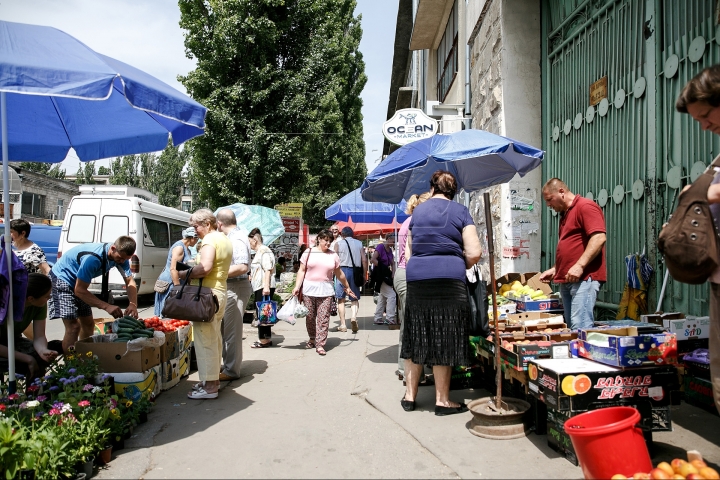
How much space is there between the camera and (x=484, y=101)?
370 inches

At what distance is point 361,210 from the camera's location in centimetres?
1196

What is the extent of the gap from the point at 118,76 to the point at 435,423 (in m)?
3.40

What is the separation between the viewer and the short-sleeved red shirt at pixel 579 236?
5.05 metres

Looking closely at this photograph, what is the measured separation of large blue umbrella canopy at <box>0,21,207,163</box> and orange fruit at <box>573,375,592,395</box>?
3.27 metres

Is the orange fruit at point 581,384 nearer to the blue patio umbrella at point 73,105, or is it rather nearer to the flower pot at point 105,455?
the flower pot at point 105,455

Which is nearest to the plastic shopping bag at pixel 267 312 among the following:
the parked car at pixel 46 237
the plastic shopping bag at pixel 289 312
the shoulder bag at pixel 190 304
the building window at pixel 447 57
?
the plastic shopping bag at pixel 289 312

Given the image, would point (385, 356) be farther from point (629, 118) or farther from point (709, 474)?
point (709, 474)

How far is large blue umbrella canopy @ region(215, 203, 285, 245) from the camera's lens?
15.1 m

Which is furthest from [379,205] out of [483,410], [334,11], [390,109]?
[390,109]

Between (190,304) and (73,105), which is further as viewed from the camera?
(73,105)

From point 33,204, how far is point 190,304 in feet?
114

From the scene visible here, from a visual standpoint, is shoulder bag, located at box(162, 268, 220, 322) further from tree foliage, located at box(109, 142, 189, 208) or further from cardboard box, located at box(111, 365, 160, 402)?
tree foliage, located at box(109, 142, 189, 208)

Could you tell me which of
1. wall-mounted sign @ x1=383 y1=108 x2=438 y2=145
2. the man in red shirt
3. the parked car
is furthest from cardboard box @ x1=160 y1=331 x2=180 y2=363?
the parked car

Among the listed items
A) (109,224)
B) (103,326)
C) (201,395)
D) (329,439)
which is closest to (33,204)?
(109,224)
